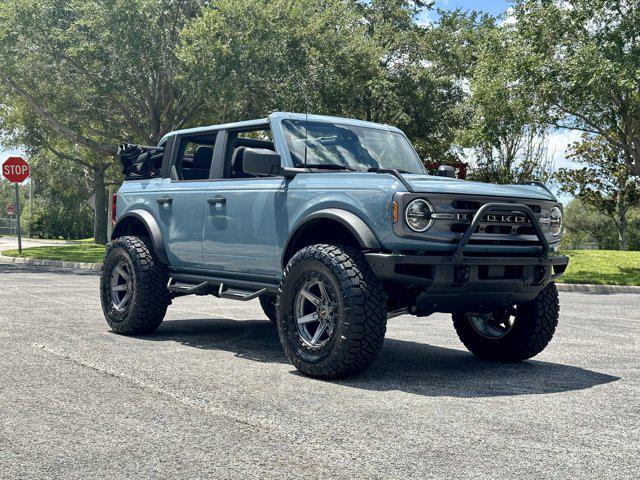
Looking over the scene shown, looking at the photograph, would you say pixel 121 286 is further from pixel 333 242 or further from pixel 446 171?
pixel 446 171

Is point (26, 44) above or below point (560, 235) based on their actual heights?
above

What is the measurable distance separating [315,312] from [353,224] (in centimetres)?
Answer: 77

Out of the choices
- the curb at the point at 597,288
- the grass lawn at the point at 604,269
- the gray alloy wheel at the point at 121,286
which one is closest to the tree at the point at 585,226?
the grass lawn at the point at 604,269

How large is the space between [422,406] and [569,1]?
62.8ft

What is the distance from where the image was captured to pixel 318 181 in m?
6.80

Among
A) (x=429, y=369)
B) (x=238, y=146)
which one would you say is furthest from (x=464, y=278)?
(x=238, y=146)

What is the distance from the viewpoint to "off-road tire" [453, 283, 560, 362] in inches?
284

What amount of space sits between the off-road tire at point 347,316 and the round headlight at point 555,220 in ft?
5.62

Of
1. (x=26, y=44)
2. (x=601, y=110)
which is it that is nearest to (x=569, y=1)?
(x=601, y=110)

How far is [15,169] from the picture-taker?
88.0 feet

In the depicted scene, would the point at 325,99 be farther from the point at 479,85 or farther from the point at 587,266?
the point at 587,266

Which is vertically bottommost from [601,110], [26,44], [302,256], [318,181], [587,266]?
[587,266]

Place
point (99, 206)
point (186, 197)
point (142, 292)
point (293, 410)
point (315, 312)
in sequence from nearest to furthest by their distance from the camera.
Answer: point (293, 410) → point (315, 312) → point (186, 197) → point (142, 292) → point (99, 206)

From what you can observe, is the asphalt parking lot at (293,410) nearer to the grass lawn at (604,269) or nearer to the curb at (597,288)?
the curb at (597,288)
